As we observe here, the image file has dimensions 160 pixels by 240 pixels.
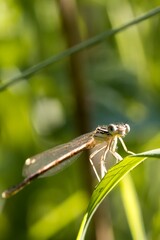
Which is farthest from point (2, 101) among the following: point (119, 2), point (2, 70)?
point (119, 2)

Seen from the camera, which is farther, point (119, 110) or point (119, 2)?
point (119, 2)

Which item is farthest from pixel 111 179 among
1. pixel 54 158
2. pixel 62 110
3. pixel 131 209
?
pixel 62 110

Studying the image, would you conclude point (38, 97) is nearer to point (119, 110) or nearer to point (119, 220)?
point (119, 110)

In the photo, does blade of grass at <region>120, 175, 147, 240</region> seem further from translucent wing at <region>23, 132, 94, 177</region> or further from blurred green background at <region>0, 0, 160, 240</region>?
blurred green background at <region>0, 0, 160, 240</region>

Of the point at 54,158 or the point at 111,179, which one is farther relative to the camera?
the point at 54,158

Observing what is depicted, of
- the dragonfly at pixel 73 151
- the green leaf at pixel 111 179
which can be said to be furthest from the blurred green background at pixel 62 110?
the green leaf at pixel 111 179

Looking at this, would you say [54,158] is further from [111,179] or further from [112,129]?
[111,179]

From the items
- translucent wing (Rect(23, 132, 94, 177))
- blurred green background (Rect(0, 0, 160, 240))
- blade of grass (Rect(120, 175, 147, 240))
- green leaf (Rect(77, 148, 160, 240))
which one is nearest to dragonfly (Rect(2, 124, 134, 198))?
translucent wing (Rect(23, 132, 94, 177))

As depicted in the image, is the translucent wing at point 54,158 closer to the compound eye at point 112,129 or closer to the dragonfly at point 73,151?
the dragonfly at point 73,151

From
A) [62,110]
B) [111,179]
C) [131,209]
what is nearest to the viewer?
[111,179]
